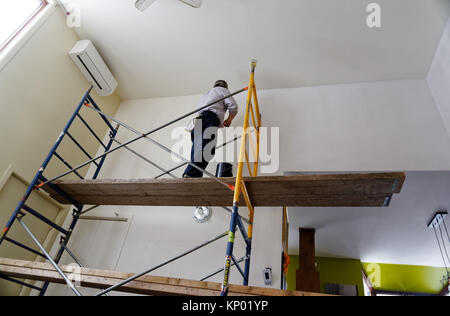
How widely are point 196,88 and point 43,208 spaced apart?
2167 mm

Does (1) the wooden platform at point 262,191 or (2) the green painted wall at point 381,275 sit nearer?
(1) the wooden platform at point 262,191

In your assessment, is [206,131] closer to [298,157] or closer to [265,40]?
[298,157]

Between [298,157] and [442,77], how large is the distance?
1.54 meters

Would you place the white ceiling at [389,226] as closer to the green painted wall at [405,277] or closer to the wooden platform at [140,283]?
the green painted wall at [405,277]

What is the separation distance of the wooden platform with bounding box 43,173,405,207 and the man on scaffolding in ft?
0.89

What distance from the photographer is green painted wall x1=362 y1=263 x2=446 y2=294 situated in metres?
5.55

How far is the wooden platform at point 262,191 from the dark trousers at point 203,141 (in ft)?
0.92

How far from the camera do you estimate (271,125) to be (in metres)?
3.11

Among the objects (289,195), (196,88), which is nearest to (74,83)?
(196,88)

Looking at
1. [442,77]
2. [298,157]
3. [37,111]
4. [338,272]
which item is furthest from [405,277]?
[37,111]

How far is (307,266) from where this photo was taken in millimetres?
3779

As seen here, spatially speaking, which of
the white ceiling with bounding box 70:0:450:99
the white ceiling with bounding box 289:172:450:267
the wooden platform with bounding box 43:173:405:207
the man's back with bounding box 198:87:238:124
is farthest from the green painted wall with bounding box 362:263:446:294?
the man's back with bounding box 198:87:238:124

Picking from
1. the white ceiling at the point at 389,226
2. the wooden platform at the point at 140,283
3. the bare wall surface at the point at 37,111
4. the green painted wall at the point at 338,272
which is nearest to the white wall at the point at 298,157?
the white ceiling at the point at 389,226

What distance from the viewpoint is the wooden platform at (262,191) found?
174 centimetres
